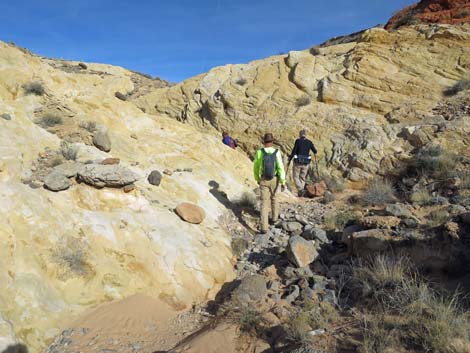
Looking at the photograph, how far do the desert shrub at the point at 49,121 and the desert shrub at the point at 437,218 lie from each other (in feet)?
25.7

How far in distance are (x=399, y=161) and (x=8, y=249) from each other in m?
9.50

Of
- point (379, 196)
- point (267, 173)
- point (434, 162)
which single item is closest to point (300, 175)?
Result: point (379, 196)

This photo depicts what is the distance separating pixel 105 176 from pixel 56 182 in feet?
2.51

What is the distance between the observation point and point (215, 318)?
4.17 meters

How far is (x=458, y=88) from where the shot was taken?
34.3 feet

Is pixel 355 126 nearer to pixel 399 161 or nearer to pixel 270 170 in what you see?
pixel 399 161

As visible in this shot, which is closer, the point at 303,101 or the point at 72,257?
the point at 72,257

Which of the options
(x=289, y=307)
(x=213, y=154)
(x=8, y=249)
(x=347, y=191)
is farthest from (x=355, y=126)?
(x=8, y=249)

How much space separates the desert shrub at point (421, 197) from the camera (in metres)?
6.44

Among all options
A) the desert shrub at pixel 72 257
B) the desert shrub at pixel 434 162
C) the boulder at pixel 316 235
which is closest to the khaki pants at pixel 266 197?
the boulder at pixel 316 235

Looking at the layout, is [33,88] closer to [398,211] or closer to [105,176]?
[105,176]

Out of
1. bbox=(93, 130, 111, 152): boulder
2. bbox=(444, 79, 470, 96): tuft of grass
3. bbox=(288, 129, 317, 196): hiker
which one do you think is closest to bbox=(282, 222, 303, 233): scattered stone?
bbox=(288, 129, 317, 196): hiker

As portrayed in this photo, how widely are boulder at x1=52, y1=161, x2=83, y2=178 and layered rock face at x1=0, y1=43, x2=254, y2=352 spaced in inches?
0.7

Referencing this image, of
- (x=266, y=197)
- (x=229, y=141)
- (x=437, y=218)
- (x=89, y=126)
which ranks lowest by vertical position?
(x=437, y=218)
